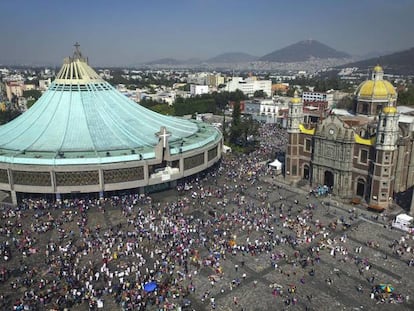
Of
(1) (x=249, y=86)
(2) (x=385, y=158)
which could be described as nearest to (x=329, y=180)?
(2) (x=385, y=158)

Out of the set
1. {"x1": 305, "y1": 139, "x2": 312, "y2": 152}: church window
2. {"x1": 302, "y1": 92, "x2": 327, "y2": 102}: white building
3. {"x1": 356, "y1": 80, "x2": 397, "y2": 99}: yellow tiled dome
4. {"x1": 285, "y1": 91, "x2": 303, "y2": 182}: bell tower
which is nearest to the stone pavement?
{"x1": 305, "y1": 139, "x2": 312, "y2": 152}: church window

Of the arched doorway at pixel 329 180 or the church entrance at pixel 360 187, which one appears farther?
the arched doorway at pixel 329 180

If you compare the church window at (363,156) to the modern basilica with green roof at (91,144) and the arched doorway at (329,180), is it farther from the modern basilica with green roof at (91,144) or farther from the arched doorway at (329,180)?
the modern basilica with green roof at (91,144)

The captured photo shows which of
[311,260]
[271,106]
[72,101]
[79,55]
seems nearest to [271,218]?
[311,260]

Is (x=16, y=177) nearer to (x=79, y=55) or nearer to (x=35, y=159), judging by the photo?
(x=35, y=159)

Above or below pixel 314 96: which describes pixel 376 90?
above

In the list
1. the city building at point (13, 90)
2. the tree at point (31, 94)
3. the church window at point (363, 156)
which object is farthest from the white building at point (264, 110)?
the city building at point (13, 90)

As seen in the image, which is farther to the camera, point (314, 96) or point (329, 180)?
point (314, 96)

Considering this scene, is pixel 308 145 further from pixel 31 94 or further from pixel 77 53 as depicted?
pixel 31 94
